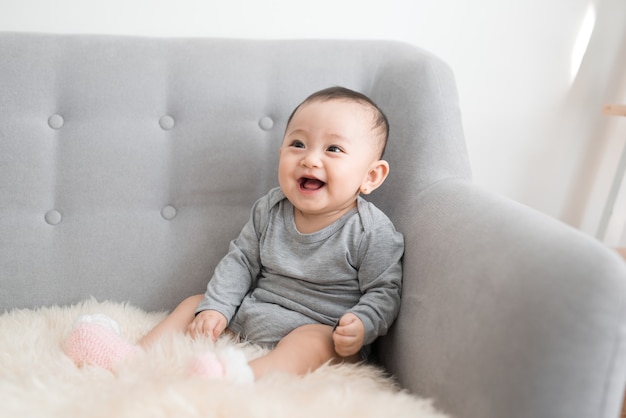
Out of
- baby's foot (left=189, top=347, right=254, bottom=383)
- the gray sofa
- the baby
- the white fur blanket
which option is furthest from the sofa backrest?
baby's foot (left=189, top=347, right=254, bottom=383)

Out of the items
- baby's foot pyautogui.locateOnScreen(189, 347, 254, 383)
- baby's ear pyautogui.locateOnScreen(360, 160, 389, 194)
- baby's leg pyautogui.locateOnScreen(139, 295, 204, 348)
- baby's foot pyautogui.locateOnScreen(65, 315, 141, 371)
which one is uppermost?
baby's ear pyautogui.locateOnScreen(360, 160, 389, 194)

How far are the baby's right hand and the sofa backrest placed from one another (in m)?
0.16

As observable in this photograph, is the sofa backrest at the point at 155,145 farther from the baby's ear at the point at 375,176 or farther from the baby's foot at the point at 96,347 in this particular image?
the baby's foot at the point at 96,347

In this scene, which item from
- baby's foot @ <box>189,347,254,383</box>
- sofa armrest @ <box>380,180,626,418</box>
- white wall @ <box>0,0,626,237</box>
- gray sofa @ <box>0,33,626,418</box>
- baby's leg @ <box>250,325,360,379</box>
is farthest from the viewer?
white wall @ <box>0,0,626,237</box>

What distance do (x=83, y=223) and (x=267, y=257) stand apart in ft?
1.40

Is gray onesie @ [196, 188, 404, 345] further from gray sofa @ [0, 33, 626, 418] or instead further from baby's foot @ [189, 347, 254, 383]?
baby's foot @ [189, 347, 254, 383]

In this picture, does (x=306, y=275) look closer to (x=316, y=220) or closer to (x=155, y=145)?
(x=316, y=220)

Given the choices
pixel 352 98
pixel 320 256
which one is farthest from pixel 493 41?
pixel 320 256

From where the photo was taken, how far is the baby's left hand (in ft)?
3.00

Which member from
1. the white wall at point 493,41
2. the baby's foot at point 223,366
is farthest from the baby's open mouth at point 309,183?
the white wall at point 493,41

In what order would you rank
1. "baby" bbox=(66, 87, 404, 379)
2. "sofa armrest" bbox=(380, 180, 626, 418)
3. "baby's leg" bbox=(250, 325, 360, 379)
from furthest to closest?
"baby" bbox=(66, 87, 404, 379) → "baby's leg" bbox=(250, 325, 360, 379) → "sofa armrest" bbox=(380, 180, 626, 418)

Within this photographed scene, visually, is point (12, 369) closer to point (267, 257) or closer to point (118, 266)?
point (118, 266)

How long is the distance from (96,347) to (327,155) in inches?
21.0

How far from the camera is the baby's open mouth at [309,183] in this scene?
1042 millimetres
